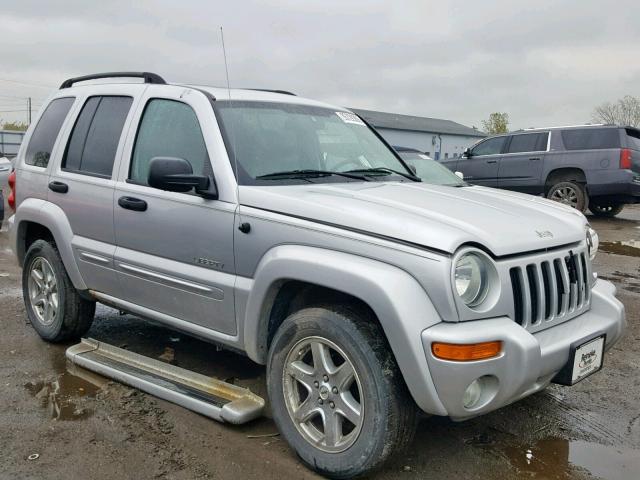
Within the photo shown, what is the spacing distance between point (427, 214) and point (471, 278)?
39cm

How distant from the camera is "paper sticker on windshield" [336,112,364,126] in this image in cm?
453

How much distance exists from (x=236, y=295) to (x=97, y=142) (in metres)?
1.82

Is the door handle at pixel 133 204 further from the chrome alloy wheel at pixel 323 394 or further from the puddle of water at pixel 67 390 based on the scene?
the chrome alloy wheel at pixel 323 394

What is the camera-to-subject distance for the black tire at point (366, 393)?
274 centimetres

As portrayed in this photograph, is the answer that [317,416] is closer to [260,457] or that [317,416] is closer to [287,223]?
[260,457]

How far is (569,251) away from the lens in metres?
3.23

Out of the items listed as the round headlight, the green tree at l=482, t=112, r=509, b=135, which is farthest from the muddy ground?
the green tree at l=482, t=112, r=509, b=135

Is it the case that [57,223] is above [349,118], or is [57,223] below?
below

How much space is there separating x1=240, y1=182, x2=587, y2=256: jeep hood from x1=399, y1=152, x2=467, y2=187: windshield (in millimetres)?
4341

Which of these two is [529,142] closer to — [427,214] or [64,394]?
[427,214]

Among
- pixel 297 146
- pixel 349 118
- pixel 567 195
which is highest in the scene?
pixel 349 118

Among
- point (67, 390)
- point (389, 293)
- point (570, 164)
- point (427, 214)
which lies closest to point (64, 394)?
point (67, 390)

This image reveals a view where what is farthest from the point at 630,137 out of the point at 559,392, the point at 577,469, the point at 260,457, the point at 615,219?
the point at 260,457

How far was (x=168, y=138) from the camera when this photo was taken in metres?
3.91
